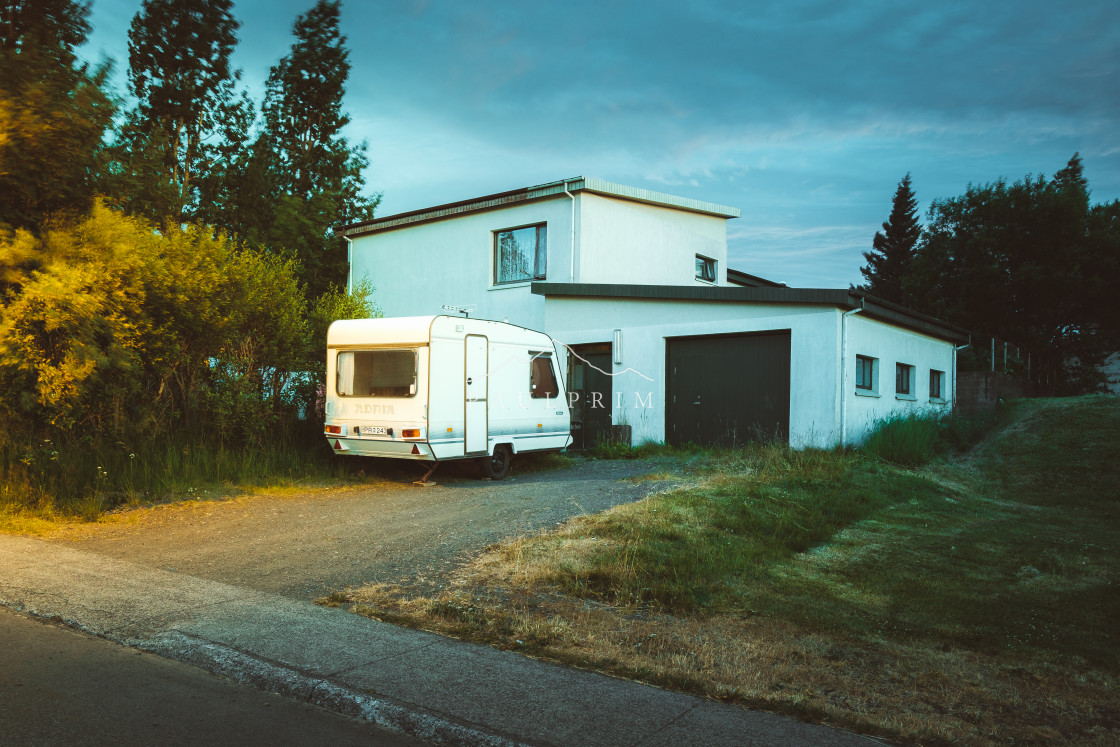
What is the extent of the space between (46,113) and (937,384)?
67.4 feet

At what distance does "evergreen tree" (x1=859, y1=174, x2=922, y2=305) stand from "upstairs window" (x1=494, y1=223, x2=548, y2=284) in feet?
156

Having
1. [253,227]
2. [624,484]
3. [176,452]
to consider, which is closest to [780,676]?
[624,484]

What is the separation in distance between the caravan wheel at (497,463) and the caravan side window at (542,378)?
3.69ft

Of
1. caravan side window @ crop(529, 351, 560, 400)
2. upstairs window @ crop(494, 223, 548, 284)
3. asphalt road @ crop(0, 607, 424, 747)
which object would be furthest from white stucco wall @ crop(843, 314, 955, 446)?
asphalt road @ crop(0, 607, 424, 747)

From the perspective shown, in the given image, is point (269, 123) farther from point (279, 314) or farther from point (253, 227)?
point (279, 314)

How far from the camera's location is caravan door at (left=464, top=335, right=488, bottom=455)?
1180cm

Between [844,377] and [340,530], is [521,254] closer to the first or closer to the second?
[844,377]

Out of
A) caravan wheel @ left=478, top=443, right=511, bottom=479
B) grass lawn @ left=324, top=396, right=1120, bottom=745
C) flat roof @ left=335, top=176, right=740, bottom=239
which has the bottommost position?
grass lawn @ left=324, top=396, right=1120, bottom=745

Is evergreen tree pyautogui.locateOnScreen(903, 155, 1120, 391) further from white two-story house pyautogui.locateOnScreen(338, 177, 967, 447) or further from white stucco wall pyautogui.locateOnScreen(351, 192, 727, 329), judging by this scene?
white stucco wall pyautogui.locateOnScreen(351, 192, 727, 329)

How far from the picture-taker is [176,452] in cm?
1094

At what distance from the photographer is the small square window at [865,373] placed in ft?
50.9

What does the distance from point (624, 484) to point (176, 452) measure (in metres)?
6.42

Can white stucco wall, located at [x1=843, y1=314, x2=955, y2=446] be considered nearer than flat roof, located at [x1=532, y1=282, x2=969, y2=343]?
No

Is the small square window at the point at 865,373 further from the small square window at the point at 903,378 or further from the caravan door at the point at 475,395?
the caravan door at the point at 475,395
